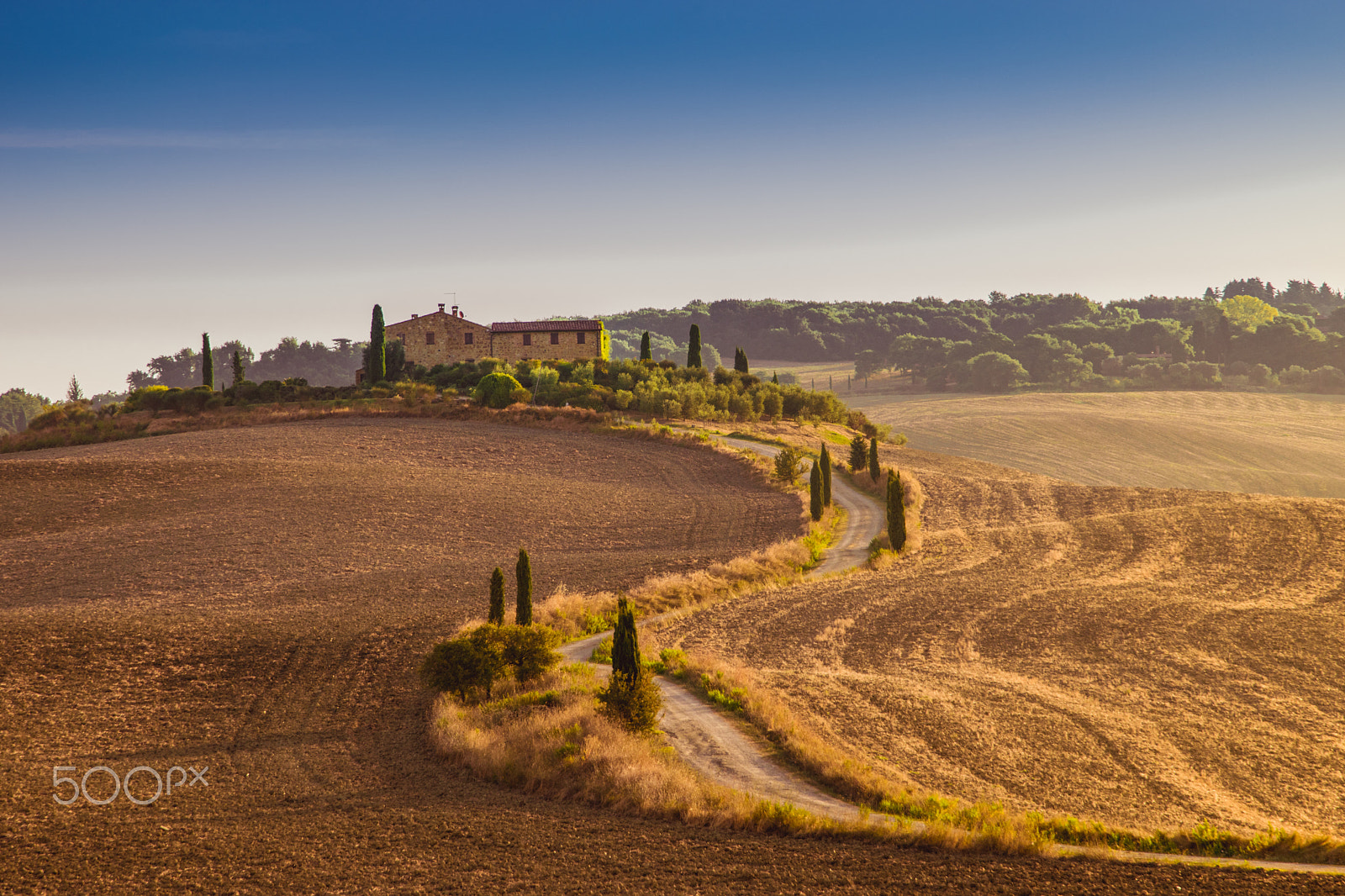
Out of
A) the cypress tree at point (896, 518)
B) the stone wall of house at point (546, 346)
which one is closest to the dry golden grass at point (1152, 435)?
the stone wall of house at point (546, 346)

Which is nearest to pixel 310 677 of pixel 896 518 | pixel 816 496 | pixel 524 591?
pixel 524 591

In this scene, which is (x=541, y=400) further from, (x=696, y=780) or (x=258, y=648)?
(x=696, y=780)

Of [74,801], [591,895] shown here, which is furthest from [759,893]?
[74,801]

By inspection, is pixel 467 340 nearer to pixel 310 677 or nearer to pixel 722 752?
pixel 310 677

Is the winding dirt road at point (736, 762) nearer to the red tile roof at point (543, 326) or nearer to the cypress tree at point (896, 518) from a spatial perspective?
the cypress tree at point (896, 518)

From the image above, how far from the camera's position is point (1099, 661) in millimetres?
21359

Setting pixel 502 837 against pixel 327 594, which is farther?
pixel 327 594

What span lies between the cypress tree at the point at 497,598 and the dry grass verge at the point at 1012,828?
28.3ft

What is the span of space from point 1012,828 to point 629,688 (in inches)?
287

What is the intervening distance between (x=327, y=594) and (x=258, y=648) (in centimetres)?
511

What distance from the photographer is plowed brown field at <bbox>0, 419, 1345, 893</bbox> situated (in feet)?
35.7

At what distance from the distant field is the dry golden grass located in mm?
103

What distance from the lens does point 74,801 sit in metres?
12.9

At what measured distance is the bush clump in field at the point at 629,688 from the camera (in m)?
16.1
